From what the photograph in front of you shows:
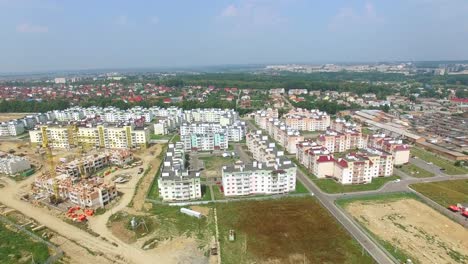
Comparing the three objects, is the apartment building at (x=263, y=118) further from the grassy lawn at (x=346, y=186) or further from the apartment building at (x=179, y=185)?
the apartment building at (x=179, y=185)

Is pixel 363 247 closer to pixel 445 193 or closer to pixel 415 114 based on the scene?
pixel 445 193

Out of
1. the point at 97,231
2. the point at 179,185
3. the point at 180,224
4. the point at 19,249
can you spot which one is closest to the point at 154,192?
the point at 179,185

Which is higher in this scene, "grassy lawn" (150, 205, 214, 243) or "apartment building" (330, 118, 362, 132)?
"apartment building" (330, 118, 362, 132)

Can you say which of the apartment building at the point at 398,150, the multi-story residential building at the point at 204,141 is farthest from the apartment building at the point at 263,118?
the apartment building at the point at 398,150

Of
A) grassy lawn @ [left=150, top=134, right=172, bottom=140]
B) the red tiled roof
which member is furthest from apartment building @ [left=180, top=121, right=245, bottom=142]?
the red tiled roof

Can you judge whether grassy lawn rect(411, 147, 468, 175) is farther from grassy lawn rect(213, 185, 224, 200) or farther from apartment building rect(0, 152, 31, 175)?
apartment building rect(0, 152, 31, 175)
